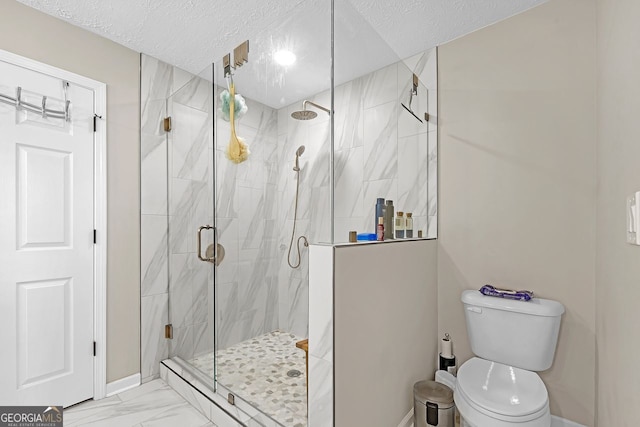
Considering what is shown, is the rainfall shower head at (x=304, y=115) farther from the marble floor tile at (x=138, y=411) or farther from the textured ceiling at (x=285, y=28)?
the marble floor tile at (x=138, y=411)

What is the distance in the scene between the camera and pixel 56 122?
6.41ft

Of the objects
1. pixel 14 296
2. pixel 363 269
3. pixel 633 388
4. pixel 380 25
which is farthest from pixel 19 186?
pixel 633 388

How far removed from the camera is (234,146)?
1.81m

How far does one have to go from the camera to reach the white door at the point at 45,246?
5.82ft

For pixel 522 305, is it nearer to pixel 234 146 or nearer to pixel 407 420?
pixel 407 420

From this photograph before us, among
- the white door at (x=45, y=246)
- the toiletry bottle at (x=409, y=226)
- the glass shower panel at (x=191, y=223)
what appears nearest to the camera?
the white door at (x=45, y=246)

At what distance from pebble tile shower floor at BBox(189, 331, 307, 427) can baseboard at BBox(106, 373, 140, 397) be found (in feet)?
2.72

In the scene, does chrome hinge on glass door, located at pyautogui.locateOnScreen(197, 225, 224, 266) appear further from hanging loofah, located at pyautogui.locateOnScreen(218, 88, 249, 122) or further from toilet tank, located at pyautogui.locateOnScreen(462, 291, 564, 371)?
toilet tank, located at pyautogui.locateOnScreen(462, 291, 564, 371)

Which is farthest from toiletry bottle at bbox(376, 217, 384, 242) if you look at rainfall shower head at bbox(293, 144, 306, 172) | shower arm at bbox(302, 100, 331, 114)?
shower arm at bbox(302, 100, 331, 114)

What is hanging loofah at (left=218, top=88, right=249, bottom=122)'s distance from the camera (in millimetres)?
1755

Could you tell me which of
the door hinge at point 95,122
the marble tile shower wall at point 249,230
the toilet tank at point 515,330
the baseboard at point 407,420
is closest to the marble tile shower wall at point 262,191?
the marble tile shower wall at point 249,230

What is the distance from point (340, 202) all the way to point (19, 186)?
6.18 feet

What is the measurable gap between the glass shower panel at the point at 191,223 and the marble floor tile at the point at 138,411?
217 millimetres

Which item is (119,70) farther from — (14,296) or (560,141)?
(560,141)
